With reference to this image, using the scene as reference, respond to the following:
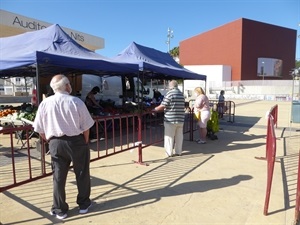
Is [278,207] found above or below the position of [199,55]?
below

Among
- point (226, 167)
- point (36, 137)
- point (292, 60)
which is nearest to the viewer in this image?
point (226, 167)

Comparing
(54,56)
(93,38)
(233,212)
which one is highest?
(93,38)

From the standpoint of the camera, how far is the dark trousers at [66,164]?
3.00 meters

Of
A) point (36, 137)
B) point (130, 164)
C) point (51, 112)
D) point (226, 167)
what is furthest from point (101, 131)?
point (51, 112)

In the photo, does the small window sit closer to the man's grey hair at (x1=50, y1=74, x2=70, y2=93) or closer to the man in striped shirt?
the man in striped shirt

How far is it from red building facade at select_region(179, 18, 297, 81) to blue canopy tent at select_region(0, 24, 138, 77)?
135 feet

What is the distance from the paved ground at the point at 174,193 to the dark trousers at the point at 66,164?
0.69 ft

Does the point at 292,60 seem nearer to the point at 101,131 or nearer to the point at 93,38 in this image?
the point at 93,38

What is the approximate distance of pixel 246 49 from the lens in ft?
146

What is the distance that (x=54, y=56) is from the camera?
4.85 m

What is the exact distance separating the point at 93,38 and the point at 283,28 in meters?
37.2

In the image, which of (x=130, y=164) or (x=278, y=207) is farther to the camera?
(x=130, y=164)

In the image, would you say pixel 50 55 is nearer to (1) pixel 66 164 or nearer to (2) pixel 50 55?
(2) pixel 50 55

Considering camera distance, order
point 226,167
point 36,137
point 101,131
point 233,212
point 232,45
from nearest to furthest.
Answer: point 233,212 < point 226,167 < point 36,137 < point 101,131 < point 232,45
